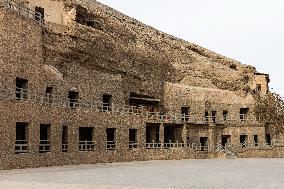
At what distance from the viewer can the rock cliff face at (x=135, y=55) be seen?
39.2m

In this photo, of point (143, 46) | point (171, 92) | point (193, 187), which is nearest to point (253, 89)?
point (171, 92)

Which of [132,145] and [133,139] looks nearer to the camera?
[132,145]

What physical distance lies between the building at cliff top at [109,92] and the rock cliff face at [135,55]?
0.12 meters

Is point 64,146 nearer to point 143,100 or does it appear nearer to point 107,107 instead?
point 107,107

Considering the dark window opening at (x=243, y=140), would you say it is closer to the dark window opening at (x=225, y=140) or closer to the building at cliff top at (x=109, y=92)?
the building at cliff top at (x=109, y=92)

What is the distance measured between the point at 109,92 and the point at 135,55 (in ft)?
23.6

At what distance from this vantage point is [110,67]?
43031mm

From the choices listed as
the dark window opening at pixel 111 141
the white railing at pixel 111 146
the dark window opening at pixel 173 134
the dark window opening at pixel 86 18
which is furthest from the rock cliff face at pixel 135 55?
the white railing at pixel 111 146

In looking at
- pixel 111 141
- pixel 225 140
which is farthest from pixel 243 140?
pixel 111 141

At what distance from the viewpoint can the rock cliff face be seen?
1544 inches

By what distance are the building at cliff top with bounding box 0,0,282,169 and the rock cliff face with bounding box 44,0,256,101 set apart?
0.12 m

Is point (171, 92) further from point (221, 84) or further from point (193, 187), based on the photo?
point (193, 187)

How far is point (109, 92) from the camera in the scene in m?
42.4

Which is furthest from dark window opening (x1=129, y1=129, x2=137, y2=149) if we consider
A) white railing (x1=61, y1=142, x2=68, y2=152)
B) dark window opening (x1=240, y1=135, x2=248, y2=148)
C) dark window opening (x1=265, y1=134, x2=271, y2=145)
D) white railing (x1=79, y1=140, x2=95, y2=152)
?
dark window opening (x1=265, y1=134, x2=271, y2=145)
